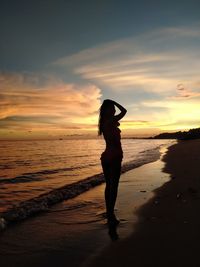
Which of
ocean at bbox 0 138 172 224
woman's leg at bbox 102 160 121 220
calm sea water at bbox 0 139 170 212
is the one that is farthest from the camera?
calm sea water at bbox 0 139 170 212

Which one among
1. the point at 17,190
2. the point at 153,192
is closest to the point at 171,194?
the point at 153,192

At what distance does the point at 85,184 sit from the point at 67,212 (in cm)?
429

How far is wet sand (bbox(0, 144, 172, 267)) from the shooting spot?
13.9ft

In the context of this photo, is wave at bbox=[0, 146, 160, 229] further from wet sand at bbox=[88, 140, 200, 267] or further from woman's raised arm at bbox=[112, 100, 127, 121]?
woman's raised arm at bbox=[112, 100, 127, 121]

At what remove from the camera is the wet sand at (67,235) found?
422 centimetres

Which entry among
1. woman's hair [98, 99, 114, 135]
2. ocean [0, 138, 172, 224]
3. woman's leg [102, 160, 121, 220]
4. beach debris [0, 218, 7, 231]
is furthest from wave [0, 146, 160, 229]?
woman's hair [98, 99, 114, 135]

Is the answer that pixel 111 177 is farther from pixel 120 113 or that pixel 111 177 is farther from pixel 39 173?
pixel 39 173

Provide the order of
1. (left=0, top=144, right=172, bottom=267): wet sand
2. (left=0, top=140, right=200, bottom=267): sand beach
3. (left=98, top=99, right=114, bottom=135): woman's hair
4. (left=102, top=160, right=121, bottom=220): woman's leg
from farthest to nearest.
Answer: (left=98, top=99, right=114, bottom=135): woman's hair, (left=102, top=160, right=121, bottom=220): woman's leg, (left=0, top=144, right=172, bottom=267): wet sand, (left=0, top=140, right=200, bottom=267): sand beach

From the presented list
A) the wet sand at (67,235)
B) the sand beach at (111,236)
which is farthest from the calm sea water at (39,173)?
the sand beach at (111,236)

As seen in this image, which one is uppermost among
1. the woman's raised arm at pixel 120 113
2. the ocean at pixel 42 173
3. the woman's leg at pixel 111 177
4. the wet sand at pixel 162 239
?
the woman's raised arm at pixel 120 113

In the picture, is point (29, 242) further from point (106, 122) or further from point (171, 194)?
point (171, 194)

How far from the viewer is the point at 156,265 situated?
3736 millimetres

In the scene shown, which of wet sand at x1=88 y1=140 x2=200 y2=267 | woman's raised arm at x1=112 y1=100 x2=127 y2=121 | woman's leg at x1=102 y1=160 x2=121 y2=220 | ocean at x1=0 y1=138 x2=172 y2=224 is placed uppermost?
woman's raised arm at x1=112 y1=100 x2=127 y2=121

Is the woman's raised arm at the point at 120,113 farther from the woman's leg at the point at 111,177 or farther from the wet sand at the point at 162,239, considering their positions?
the wet sand at the point at 162,239
